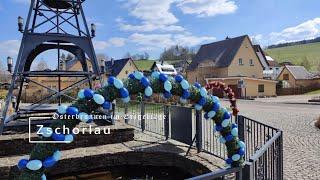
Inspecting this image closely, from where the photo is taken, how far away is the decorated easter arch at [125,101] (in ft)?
9.37

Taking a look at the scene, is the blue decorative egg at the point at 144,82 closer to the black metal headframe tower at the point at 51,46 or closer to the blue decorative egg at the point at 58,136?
the blue decorative egg at the point at 58,136

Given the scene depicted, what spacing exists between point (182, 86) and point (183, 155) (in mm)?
3912

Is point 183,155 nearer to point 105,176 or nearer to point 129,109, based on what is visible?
point 105,176

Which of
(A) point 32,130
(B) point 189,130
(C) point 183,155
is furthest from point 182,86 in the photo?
(A) point 32,130

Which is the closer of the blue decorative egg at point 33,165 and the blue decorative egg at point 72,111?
the blue decorative egg at point 33,165

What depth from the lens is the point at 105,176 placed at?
24.7 feet

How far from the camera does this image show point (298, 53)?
98062 mm

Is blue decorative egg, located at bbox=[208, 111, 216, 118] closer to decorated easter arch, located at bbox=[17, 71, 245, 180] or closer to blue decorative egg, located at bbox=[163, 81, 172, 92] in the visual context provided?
decorated easter arch, located at bbox=[17, 71, 245, 180]

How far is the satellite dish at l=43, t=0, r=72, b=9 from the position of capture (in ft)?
31.6

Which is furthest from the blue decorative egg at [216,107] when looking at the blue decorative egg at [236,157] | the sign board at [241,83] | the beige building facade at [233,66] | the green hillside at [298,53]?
the green hillside at [298,53]

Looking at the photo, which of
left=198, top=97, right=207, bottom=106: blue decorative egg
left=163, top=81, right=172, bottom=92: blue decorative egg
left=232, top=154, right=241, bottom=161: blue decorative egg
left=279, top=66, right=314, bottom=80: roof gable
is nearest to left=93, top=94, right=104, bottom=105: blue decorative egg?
left=163, top=81, right=172, bottom=92: blue decorative egg

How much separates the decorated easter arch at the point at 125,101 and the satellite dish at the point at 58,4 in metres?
6.92

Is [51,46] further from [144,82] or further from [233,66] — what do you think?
[233,66]

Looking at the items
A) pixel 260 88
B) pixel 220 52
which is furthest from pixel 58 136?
pixel 220 52
